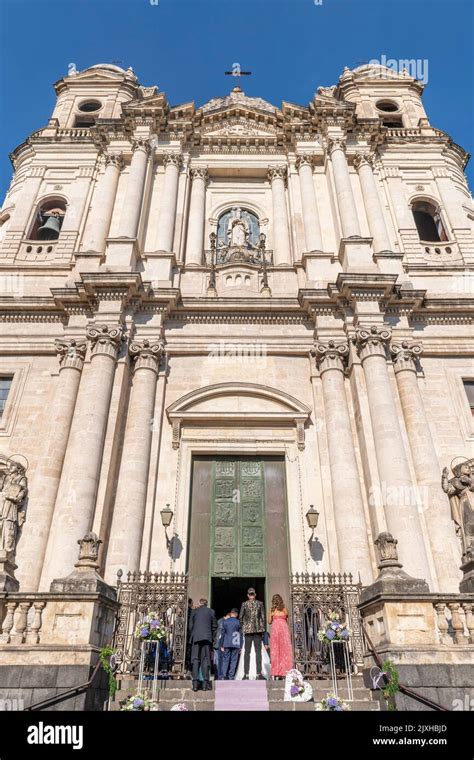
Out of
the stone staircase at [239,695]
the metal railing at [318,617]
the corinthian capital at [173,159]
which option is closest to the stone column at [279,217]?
the corinthian capital at [173,159]

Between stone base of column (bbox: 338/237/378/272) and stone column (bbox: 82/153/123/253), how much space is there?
8.01 metres

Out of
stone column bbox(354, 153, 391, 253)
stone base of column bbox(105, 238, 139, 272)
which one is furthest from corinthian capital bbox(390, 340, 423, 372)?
stone base of column bbox(105, 238, 139, 272)

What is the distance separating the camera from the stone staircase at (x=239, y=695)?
847 cm

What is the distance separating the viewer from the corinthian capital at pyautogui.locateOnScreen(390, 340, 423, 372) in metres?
15.6

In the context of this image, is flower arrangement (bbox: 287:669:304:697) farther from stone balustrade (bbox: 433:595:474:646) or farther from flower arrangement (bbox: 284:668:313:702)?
stone balustrade (bbox: 433:595:474:646)

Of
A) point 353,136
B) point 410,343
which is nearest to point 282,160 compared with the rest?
point 353,136

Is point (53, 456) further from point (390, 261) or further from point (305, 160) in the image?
point (305, 160)

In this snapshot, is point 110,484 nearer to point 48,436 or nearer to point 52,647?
point 48,436

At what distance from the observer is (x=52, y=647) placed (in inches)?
332

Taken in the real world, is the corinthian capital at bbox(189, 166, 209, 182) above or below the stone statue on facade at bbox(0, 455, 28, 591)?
above

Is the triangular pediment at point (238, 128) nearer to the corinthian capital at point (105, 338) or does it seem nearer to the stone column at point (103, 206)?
the stone column at point (103, 206)

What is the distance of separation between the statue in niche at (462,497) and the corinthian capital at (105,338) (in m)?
9.42

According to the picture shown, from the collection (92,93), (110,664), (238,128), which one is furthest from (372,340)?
(92,93)

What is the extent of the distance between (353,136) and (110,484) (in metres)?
16.9
